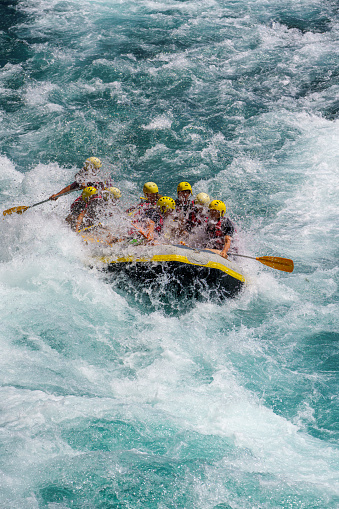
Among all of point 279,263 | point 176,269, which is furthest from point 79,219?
point 279,263

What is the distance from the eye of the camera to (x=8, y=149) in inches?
367

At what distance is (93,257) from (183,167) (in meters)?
3.73

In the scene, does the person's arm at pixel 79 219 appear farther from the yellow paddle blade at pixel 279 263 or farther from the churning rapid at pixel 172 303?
the yellow paddle blade at pixel 279 263

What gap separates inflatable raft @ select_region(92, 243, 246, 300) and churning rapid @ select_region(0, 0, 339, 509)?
209 mm

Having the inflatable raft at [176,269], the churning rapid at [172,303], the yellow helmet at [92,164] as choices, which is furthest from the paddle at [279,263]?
the yellow helmet at [92,164]

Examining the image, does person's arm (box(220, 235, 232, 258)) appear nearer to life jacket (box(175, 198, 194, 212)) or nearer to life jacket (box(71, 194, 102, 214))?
life jacket (box(175, 198, 194, 212))

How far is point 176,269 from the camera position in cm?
539

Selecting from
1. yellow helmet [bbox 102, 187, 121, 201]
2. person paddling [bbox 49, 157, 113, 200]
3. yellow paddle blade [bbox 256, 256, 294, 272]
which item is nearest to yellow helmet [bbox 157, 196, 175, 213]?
yellow helmet [bbox 102, 187, 121, 201]

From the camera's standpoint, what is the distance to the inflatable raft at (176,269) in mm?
5410

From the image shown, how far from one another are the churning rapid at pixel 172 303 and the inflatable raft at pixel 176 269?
0.69ft

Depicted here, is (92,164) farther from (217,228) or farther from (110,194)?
(217,228)

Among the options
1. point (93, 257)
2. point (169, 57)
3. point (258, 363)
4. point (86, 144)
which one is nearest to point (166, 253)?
point (93, 257)

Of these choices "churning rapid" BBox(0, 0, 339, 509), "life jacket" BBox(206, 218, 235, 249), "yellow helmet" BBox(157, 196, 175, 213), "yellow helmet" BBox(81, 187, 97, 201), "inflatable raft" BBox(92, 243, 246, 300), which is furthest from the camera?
"yellow helmet" BBox(81, 187, 97, 201)

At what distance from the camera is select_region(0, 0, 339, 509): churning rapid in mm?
3330
